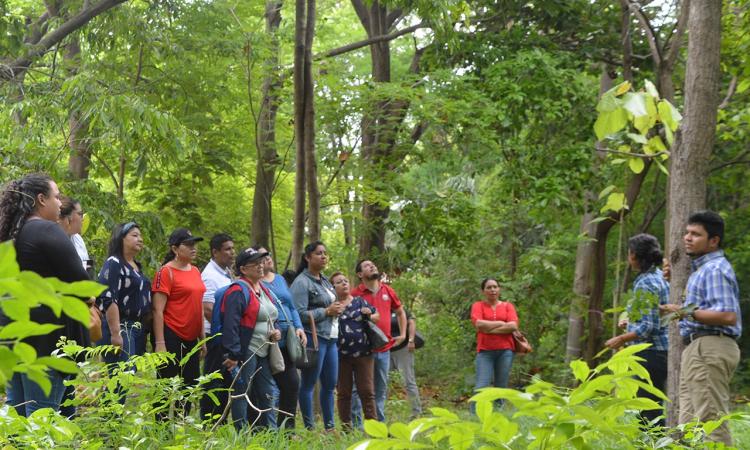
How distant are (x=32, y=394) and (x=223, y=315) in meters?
2.72

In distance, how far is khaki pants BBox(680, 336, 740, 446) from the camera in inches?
237

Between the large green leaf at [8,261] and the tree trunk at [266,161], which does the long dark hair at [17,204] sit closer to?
the large green leaf at [8,261]

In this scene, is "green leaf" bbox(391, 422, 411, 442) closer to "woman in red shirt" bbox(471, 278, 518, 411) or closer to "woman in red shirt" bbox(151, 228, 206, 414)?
"woman in red shirt" bbox(151, 228, 206, 414)

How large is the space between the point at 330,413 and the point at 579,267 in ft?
30.2

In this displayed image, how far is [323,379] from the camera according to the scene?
31.1ft

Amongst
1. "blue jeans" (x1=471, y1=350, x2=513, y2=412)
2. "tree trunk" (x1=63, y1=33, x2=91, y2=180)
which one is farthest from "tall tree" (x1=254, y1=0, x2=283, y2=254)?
"blue jeans" (x1=471, y1=350, x2=513, y2=412)

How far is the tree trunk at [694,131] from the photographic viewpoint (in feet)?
18.2

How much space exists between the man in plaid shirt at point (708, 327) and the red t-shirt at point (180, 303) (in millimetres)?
4018

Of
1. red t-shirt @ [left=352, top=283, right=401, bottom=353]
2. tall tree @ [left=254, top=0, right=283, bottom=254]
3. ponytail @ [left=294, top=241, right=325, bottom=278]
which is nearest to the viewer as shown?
ponytail @ [left=294, top=241, right=325, bottom=278]

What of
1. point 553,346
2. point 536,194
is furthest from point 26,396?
point 553,346

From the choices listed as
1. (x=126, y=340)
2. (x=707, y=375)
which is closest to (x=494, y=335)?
(x=126, y=340)

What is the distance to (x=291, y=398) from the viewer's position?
8.33 meters

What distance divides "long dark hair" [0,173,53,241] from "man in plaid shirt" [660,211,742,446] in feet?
12.8

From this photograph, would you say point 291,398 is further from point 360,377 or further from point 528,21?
point 528,21
